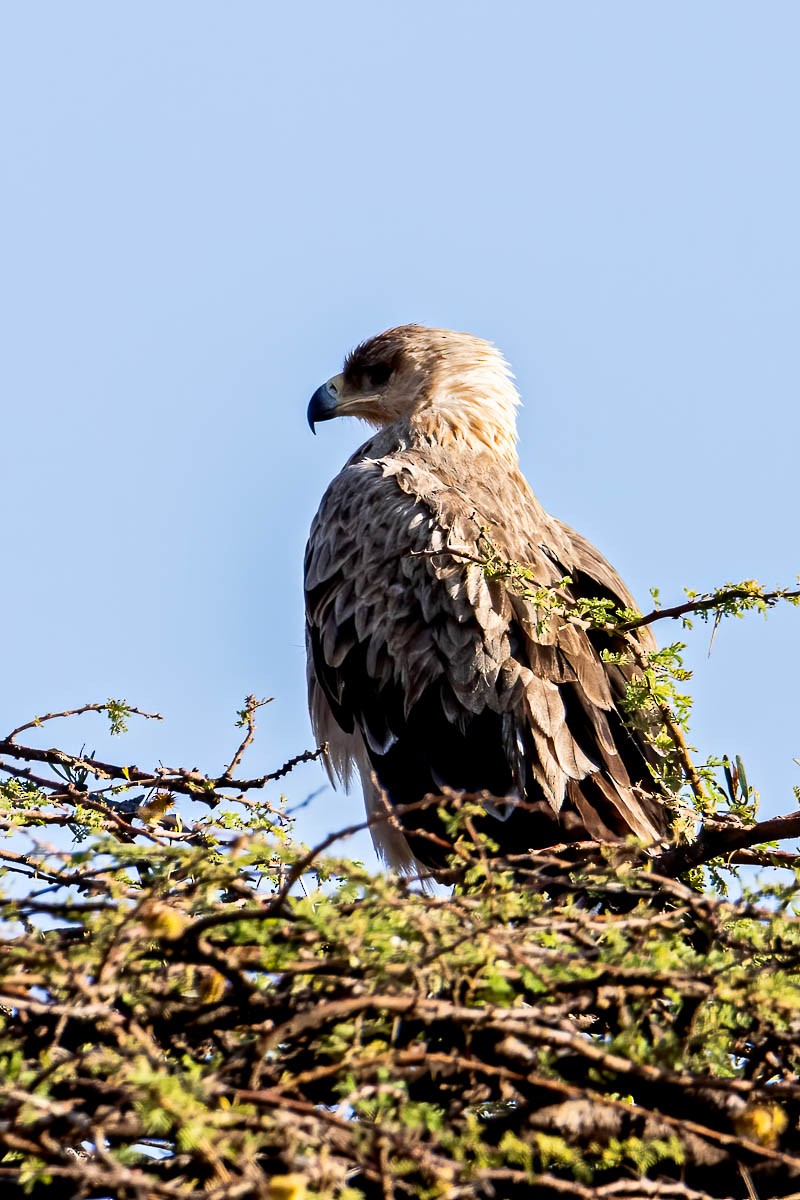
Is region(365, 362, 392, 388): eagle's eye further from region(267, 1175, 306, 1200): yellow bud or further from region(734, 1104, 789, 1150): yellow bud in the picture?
region(267, 1175, 306, 1200): yellow bud

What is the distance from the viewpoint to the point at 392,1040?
276cm

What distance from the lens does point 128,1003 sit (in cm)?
280

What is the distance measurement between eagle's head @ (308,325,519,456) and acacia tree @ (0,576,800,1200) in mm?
5077

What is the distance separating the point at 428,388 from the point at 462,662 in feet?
9.69

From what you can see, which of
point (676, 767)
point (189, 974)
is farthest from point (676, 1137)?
point (676, 767)

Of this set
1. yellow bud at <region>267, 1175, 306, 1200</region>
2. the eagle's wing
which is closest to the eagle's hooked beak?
the eagle's wing

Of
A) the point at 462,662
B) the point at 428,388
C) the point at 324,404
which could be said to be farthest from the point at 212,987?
the point at 324,404

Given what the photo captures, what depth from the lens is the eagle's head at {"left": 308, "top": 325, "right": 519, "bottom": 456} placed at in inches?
320

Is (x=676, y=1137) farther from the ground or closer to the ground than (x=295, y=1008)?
closer to the ground

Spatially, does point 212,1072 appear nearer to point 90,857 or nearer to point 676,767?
point 90,857

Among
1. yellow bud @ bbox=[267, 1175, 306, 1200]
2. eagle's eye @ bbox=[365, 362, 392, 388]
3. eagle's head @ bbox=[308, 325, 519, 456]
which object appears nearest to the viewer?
Answer: yellow bud @ bbox=[267, 1175, 306, 1200]

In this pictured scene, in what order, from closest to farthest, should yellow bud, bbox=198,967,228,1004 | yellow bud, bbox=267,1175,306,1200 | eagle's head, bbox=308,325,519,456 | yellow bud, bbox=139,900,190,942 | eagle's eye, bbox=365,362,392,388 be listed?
yellow bud, bbox=267,1175,306,1200, yellow bud, bbox=139,900,190,942, yellow bud, bbox=198,967,228,1004, eagle's head, bbox=308,325,519,456, eagle's eye, bbox=365,362,392,388

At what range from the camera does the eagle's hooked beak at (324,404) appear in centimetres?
871

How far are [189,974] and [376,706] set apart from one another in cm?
350
